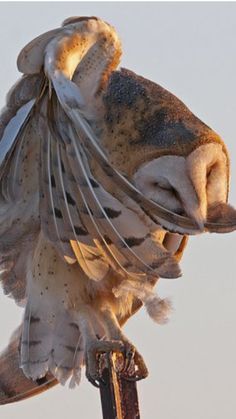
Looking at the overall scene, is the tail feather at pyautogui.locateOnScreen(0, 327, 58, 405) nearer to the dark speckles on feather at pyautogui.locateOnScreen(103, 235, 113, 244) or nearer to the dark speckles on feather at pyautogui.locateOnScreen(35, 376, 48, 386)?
the dark speckles on feather at pyautogui.locateOnScreen(35, 376, 48, 386)


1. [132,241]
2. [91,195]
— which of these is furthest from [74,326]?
[91,195]

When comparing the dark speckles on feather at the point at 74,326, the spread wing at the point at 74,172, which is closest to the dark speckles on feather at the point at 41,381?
the dark speckles on feather at the point at 74,326

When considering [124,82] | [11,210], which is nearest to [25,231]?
[11,210]

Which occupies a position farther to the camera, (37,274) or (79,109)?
(37,274)

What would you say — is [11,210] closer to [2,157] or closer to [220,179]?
[2,157]

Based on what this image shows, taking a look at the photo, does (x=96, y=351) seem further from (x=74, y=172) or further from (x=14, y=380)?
(x=14, y=380)

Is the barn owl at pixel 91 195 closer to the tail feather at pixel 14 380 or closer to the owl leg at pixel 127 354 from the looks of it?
the owl leg at pixel 127 354
